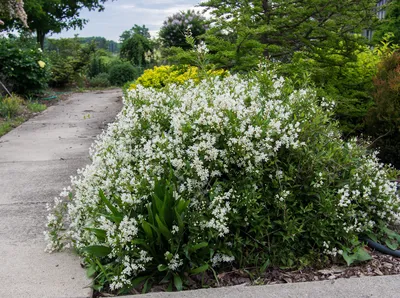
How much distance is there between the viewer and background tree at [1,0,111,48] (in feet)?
65.6

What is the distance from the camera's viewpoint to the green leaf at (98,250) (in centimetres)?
251

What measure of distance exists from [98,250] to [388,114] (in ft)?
11.4

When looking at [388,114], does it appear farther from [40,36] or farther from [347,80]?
[40,36]

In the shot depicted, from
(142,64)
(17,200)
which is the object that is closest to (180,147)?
(17,200)

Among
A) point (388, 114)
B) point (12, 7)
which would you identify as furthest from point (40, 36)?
point (388, 114)

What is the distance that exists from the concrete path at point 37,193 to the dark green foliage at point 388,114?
3.38 metres

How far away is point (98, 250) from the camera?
98.8 inches

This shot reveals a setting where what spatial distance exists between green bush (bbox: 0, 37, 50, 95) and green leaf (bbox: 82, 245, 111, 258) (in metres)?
9.27

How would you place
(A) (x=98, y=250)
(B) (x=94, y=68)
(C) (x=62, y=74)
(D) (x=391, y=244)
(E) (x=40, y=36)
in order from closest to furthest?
(A) (x=98, y=250) < (D) (x=391, y=244) < (C) (x=62, y=74) < (B) (x=94, y=68) < (E) (x=40, y=36)

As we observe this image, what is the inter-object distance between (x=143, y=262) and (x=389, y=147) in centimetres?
332

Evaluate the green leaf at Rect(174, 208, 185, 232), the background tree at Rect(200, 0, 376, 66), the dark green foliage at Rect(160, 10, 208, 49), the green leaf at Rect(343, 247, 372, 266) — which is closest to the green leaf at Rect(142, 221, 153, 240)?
the green leaf at Rect(174, 208, 185, 232)

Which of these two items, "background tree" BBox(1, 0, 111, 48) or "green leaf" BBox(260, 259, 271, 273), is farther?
"background tree" BBox(1, 0, 111, 48)

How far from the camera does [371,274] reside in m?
2.57

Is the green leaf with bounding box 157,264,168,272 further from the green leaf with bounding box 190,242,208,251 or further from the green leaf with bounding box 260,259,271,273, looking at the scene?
the green leaf with bounding box 260,259,271,273
